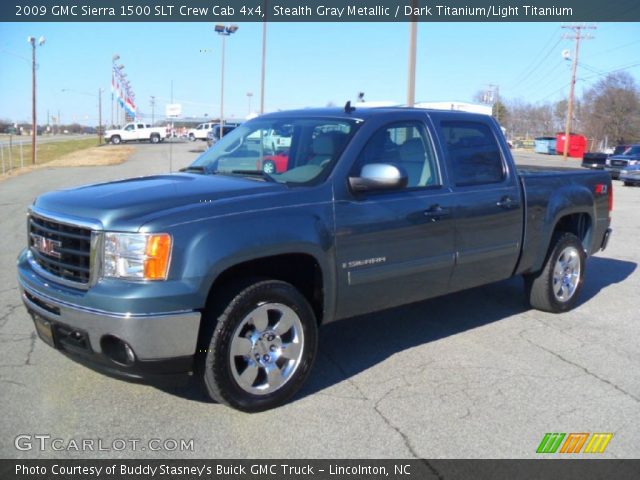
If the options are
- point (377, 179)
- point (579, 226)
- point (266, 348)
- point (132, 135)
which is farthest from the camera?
point (132, 135)

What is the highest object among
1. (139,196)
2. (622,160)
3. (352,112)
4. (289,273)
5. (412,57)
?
(412,57)

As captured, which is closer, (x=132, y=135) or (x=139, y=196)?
(x=139, y=196)

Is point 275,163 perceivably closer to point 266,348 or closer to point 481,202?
point 266,348

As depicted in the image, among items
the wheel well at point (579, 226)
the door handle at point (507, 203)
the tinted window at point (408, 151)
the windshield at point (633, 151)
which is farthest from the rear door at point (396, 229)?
the windshield at point (633, 151)

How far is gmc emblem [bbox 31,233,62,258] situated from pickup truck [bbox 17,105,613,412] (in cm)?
2

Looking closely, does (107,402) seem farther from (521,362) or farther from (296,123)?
(521,362)

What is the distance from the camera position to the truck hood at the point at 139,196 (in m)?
3.55

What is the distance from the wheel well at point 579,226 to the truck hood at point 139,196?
3.73 m

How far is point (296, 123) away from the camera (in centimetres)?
502

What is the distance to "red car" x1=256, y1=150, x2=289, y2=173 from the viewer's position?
458cm

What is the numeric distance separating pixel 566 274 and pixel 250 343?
3851 mm

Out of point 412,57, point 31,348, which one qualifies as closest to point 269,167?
point 31,348

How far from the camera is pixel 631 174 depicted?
81.0 ft

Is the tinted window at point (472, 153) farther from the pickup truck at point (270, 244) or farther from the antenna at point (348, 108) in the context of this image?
the antenna at point (348, 108)
